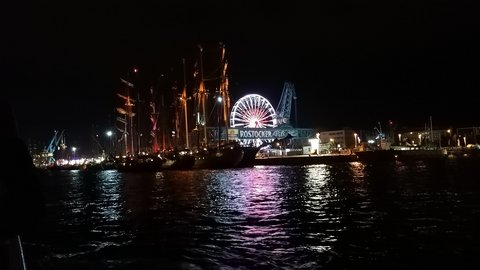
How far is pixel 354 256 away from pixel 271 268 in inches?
93.7

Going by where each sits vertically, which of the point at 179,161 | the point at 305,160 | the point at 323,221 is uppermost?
the point at 179,161

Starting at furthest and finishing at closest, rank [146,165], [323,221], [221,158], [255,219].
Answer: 1. [146,165]
2. [221,158]
3. [255,219]
4. [323,221]

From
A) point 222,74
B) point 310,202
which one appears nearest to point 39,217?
point 310,202

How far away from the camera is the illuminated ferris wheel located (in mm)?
154250

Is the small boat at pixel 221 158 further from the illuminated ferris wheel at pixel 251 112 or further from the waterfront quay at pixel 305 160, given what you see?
the illuminated ferris wheel at pixel 251 112

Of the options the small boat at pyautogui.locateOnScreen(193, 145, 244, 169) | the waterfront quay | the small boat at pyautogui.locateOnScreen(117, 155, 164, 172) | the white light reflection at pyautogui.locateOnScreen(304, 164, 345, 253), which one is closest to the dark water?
the white light reflection at pyautogui.locateOnScreen(304, 164, 345, 253)

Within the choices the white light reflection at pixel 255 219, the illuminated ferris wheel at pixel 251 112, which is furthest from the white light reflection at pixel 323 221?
the illuminated ferris wheel at pixel 251 112

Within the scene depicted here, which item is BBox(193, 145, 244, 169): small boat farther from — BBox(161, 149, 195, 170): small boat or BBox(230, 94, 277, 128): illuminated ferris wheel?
BBox(230, 94, 277, 128): illuminated ferris wheel

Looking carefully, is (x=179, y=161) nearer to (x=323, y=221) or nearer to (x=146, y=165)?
(x=146, y=165)

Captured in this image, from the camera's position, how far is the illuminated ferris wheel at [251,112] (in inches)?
6073

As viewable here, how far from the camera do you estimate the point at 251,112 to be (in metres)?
156

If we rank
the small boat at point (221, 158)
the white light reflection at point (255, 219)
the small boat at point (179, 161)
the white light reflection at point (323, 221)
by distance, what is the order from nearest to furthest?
the white light reflection at point (323, 221) → the white light reflection at point (255, 219) → the small boat at point (179, 161) → the small boat at point (221, 158)

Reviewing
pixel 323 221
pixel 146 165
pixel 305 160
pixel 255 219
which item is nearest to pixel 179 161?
pixel 146 165

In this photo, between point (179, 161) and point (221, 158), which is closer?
point (179, 161)
